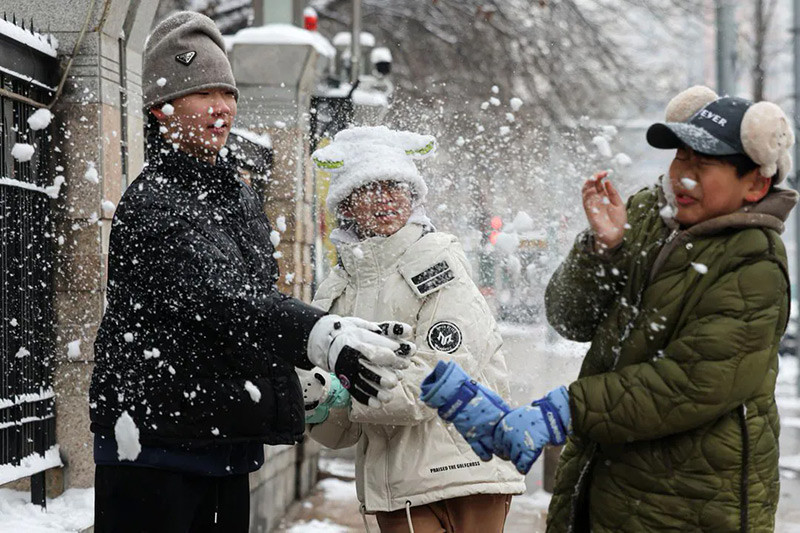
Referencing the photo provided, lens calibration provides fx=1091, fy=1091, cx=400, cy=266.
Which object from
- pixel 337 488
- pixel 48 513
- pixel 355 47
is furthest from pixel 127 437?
pixel 355 47

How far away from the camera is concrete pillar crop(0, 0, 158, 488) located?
514cm

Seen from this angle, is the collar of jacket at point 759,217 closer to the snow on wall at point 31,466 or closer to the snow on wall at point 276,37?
the snow on wall at point 31,466

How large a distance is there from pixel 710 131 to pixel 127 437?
69.9 inches

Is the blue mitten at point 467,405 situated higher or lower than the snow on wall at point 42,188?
lower

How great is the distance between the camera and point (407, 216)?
3709mm

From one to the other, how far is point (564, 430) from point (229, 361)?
94cm

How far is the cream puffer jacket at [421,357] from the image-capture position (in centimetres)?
341

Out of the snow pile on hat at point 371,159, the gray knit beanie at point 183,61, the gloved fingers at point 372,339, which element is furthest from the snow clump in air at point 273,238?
the gloved fingers at point 372,339

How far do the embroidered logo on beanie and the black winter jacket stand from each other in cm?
37

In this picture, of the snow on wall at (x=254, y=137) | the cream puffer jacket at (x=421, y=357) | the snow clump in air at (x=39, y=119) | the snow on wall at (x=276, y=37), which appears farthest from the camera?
the snow on wall at (x=276, y=37)

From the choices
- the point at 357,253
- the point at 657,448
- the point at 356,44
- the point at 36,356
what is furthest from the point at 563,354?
the point at 356,44

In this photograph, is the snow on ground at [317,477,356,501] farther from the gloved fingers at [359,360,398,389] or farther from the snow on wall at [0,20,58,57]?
the gloved fingers at [359,360,398,389]

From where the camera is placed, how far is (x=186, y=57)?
3322 millimetres

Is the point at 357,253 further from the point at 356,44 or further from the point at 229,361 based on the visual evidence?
the point at 356,44
